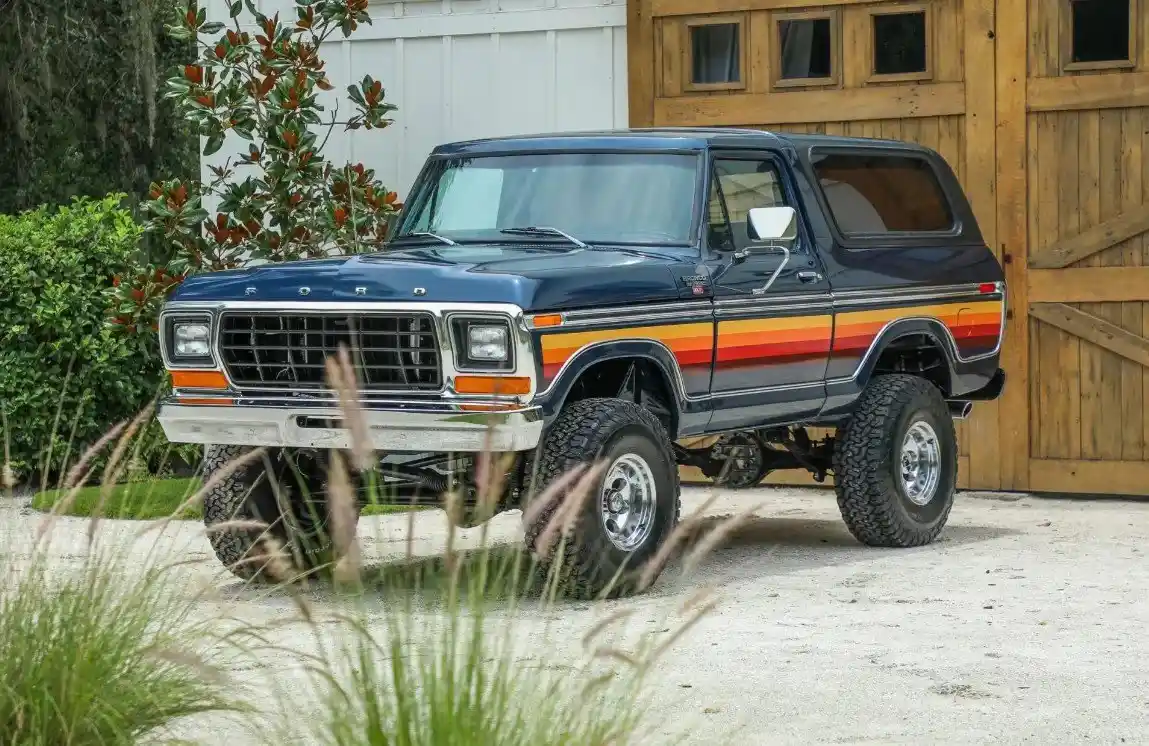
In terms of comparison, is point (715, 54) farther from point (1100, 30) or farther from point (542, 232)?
point (542, 232)

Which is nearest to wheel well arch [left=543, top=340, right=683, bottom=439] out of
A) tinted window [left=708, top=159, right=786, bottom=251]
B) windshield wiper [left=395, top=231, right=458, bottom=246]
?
tinted window [left=708, top=159, right=786, bottom=251]

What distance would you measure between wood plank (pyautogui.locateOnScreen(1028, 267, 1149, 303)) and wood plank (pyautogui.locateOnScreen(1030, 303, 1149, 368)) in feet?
0.19

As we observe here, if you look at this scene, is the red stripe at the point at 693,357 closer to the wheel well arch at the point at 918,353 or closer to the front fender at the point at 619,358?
the front fender at the point at 619,358

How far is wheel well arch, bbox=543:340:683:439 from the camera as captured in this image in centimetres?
805

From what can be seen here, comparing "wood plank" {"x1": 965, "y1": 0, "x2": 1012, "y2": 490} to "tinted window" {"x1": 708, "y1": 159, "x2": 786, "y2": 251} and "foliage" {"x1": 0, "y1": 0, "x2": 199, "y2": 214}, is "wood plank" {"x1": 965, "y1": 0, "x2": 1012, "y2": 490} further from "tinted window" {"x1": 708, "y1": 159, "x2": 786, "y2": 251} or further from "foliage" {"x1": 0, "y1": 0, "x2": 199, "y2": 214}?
"foliage" {"x1": 0, "y1": 0, "x2": 199, "y2": 214}

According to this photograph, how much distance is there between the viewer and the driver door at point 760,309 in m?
8.65

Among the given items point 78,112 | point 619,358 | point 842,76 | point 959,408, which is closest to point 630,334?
point 619,358

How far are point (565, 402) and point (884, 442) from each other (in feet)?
6.81

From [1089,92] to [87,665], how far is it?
27.1ft

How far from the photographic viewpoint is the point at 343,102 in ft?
44.3

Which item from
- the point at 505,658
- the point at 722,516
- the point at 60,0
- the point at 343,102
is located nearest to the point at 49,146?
Answer: the point at 60,0

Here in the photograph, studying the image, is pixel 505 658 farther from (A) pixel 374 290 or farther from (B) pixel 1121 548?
(B) pixel 1121 548

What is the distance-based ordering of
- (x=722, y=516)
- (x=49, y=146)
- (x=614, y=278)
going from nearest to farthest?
1. (x=614, y=278)
2. (x=722, y=516)
3. (x=49, y=146)

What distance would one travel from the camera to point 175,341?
8188mm
